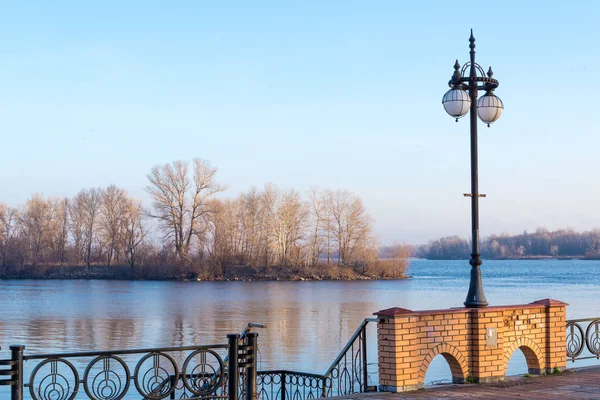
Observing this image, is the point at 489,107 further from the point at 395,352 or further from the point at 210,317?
the point at 210,317

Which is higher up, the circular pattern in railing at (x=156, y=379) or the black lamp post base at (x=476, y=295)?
the black lamp post base at (x=476, y=295)

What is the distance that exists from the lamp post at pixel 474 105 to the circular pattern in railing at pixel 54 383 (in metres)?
6.35

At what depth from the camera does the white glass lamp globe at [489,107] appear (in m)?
12.8

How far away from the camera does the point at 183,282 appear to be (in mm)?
87625

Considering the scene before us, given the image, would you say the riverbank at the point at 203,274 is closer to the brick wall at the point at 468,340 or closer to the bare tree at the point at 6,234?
the bare tree at the point at 6,234

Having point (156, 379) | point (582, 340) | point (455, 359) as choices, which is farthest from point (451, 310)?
point (156, 379)

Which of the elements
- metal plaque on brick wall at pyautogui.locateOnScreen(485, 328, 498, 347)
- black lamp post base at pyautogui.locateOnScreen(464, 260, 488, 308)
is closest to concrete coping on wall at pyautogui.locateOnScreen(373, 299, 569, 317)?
black lamp post base at pyautogui.locateOnScreen(464, 260, 488, 308)

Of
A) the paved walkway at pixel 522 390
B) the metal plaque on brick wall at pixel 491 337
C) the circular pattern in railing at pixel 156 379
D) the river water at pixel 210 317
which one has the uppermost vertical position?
the metal plaque on brick wall at pixel 491 337

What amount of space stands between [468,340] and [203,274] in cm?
8050

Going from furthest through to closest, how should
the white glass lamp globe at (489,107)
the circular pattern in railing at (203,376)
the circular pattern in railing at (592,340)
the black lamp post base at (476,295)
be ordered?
the circular pattern in railing at (592,340), the white glass lamp globe at (489,107), the black lamp post base at (476,295), the circular pattern in railing at (203,376)

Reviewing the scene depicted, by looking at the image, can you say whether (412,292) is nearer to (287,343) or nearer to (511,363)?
(287,343)

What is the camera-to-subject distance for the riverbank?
301ft

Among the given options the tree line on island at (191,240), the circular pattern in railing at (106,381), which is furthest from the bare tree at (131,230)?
the circular pattern in railing at (106,381)

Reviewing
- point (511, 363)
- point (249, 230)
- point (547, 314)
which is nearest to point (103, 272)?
point (249, 230)
